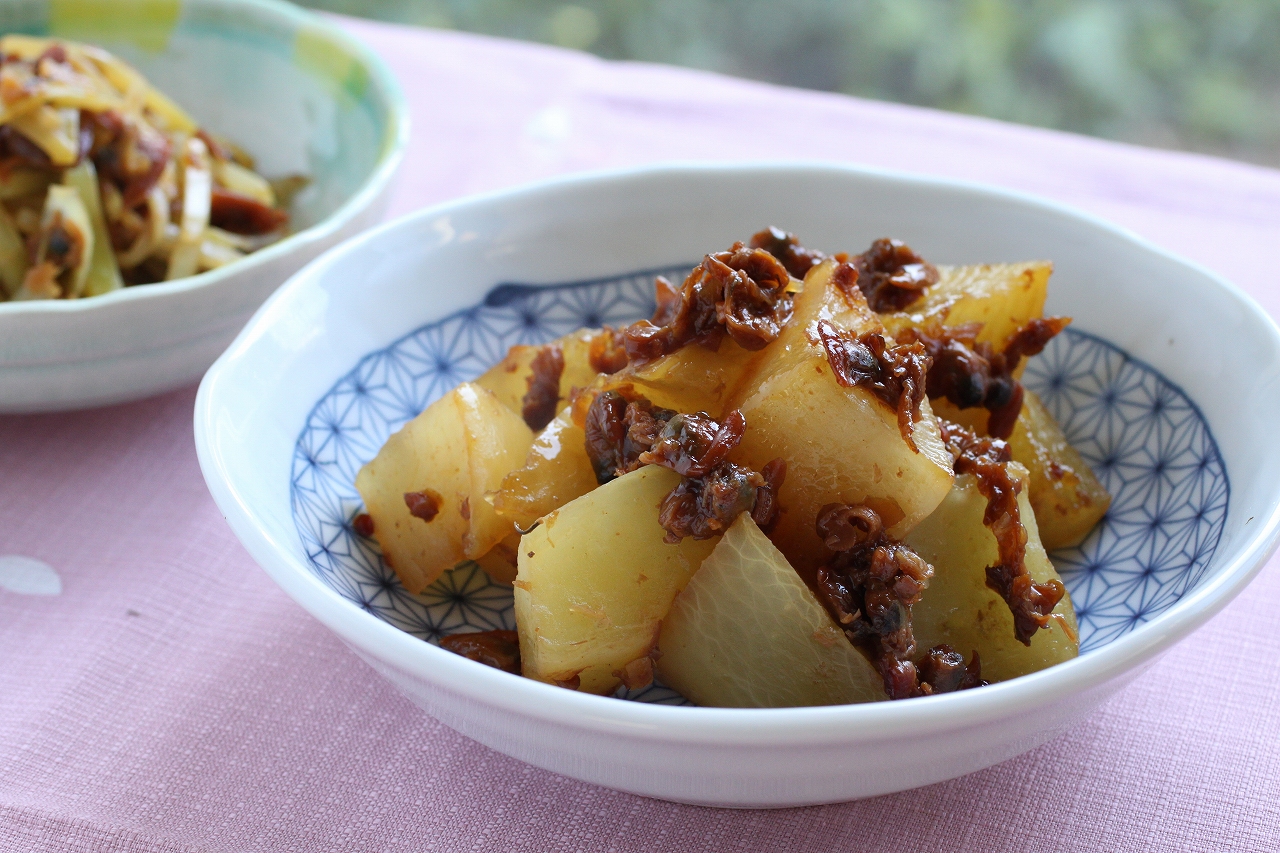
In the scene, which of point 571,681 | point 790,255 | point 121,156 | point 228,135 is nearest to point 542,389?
point 790,255

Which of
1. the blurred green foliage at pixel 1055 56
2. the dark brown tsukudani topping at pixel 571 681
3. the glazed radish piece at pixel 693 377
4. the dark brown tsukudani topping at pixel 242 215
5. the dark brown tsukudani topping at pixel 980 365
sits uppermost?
the glazed radish piece at pixel 693 377

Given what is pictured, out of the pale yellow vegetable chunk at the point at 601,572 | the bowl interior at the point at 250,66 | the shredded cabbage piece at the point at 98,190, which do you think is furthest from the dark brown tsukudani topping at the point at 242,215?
the pale yellow vegetable chunk at the point at 601,572

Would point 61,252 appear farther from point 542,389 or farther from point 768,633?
point 768,633

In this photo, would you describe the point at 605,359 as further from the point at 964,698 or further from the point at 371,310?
the point at 964,698

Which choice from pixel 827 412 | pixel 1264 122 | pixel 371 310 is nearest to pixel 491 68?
pixel 371 310

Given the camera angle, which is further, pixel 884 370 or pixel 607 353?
pixel 607 353

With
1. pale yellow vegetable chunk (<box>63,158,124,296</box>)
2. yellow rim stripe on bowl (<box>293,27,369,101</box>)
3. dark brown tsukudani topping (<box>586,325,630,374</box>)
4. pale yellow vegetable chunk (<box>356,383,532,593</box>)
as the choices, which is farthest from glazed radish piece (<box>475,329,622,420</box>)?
yellow rim stripe on bowl (<box>293,27,369,101</box>)

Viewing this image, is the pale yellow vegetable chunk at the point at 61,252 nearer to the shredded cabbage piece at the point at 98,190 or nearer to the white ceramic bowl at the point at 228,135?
the shredded cabbage piece at the point at 98,190
